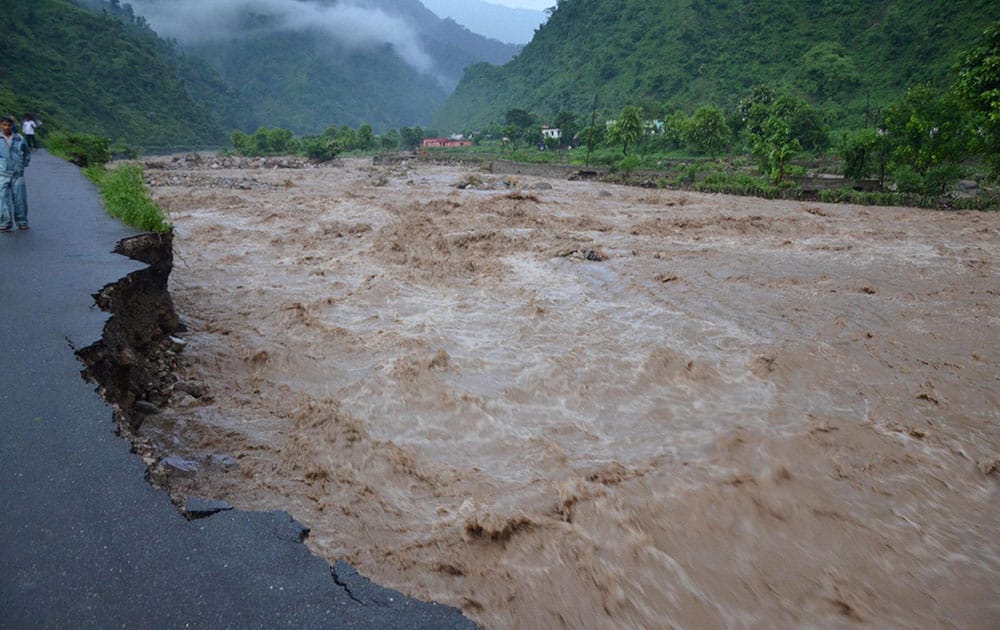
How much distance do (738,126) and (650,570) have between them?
2466 inches

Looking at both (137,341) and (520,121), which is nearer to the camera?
(137,341)

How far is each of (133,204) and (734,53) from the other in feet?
353

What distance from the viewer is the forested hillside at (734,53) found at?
2616 inches

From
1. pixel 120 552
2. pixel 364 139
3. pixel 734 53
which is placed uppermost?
pixel 734 53

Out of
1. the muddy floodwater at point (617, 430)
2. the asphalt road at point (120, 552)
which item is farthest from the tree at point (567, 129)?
the asphalt road at point (120, 552)

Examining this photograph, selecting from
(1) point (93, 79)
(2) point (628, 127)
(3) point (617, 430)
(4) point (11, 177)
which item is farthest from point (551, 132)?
(3) point (617, 430)

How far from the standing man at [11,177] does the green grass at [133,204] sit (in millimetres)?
1146

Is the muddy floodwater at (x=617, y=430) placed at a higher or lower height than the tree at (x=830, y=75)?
lower

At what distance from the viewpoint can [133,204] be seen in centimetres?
822

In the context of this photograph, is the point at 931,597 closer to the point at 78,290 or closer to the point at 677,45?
the point at 78,290

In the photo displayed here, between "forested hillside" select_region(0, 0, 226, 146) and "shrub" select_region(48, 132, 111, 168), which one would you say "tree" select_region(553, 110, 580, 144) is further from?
"forested hillside" select_region(0, 0, 226, 146)

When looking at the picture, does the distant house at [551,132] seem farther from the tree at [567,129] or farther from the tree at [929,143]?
the tree at [929,143]

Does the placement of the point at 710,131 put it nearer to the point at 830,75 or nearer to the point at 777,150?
the point at 777,150

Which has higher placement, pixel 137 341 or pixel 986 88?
pixel 986 88
